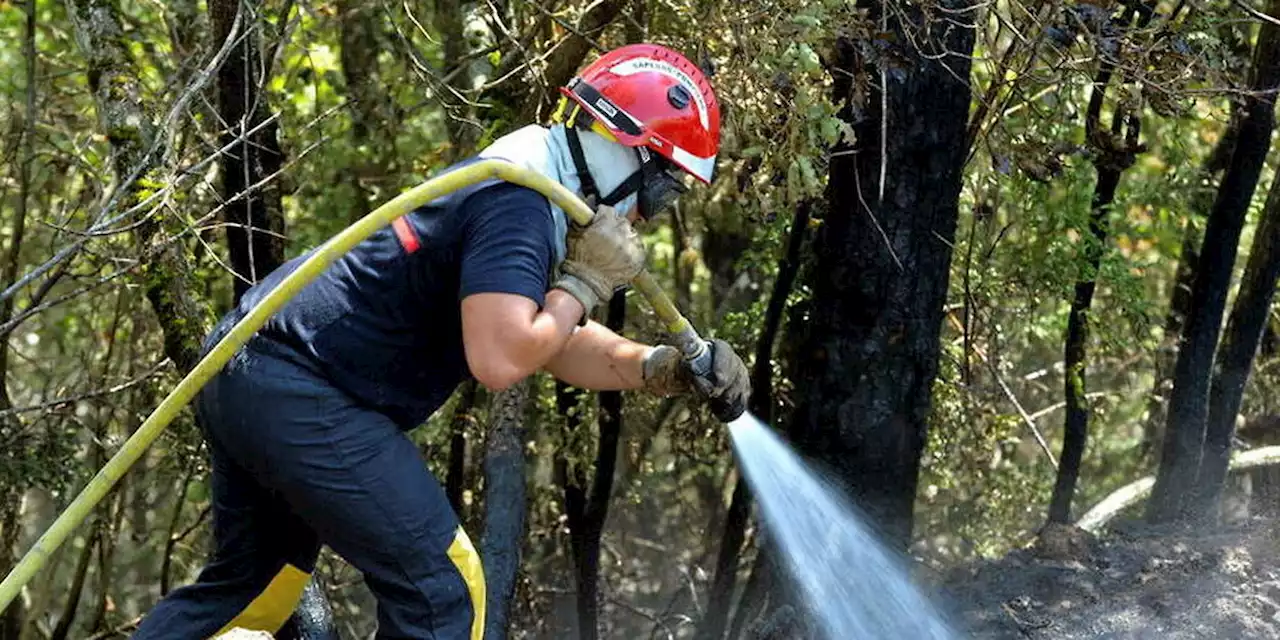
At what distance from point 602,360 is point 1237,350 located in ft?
9.55

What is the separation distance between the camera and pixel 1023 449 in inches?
361

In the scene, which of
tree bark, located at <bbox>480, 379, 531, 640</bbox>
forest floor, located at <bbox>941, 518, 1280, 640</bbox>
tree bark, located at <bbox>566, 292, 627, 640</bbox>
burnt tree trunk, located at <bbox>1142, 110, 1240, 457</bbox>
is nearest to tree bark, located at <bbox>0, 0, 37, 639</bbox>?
tree bark, located at <bbox>480, 379, 531, 640</bbox>

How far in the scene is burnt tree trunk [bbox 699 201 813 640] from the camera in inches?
223

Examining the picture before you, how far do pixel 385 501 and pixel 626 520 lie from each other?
523cm

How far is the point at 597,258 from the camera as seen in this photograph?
3.73 metres

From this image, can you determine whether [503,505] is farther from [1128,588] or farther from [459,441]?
[1128,588]

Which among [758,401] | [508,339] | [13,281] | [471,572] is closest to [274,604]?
[471,572]

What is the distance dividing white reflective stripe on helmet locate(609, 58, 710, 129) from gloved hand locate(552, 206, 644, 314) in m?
0.39

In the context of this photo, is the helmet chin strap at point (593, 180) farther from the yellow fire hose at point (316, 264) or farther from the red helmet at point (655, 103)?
the yellow fire hose at point (316, 264)

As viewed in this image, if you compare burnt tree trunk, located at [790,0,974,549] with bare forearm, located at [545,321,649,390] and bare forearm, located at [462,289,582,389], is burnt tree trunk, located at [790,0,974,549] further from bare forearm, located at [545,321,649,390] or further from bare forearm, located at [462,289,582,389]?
bare forearm, located at [462,289,582,389]

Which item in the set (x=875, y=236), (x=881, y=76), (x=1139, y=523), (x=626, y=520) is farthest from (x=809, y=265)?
(x=626, y=520)

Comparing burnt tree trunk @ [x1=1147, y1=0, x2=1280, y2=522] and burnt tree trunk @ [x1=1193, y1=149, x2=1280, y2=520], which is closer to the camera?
burnt tree trunk @ [x1=1147, y1=0, x2=1280, y2=522]

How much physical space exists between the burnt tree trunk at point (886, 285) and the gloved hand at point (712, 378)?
92 centimetres

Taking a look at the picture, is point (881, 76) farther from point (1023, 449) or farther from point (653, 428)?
point (1023, 449)
